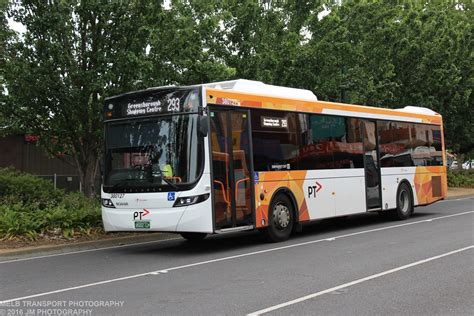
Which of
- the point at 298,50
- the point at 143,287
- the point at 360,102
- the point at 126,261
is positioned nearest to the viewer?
the point at 143,287

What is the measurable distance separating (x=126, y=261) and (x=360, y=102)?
51.8ft

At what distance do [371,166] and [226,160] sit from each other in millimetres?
5810

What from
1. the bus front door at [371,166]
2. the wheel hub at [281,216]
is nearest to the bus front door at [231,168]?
the wheel hub at [281,216]

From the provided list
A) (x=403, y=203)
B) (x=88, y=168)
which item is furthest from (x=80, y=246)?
(x=403, y=203)

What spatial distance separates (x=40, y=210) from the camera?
43.2 ft

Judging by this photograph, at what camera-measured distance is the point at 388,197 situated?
51.4 ft

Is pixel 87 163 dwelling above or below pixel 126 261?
above

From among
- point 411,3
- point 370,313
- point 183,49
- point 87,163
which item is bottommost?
point 370,313

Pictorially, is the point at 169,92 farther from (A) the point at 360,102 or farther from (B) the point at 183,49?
(A) the point at 360,102

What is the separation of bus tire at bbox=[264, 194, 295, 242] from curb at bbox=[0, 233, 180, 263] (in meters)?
2.95

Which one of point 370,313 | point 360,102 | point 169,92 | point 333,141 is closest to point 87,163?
point 169,92

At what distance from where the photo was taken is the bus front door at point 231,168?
10570 millimetres

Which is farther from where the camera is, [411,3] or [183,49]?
[411,3]

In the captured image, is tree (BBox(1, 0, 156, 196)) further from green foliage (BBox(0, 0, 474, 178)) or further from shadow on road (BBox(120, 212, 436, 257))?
shadow on road (BBox(120, 212, 436, 257))
